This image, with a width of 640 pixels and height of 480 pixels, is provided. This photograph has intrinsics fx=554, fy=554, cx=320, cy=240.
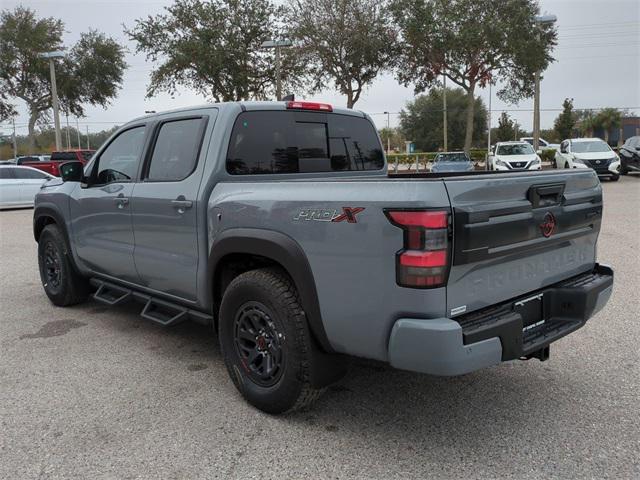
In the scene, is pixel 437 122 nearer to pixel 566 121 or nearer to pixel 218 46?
pixel 566 121

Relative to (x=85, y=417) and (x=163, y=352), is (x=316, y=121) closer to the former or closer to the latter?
(x=163, y=352)

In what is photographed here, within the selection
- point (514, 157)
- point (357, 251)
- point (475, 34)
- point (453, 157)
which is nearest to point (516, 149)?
point (514, 157)

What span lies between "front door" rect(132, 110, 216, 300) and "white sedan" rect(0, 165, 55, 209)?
48.3 ft

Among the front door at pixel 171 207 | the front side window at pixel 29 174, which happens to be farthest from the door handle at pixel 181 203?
the front side window at pixel 29 174

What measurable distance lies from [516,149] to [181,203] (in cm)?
2050

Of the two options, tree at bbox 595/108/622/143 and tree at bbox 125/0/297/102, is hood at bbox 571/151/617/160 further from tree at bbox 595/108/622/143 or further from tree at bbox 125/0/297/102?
tree at bbox 595/108/622/143

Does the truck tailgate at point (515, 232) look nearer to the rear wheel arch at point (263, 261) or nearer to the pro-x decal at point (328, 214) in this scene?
the pro-x decal at point (328, 214)

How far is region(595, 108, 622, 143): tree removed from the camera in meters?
80.9

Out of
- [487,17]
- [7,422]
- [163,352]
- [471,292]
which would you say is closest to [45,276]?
[163,352]

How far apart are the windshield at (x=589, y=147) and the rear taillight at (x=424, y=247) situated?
21.9 meters

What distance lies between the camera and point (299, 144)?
4.08 m

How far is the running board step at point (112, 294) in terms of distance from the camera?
4750mm

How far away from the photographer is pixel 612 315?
5168mm

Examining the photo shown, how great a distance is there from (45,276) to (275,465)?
172 inches
